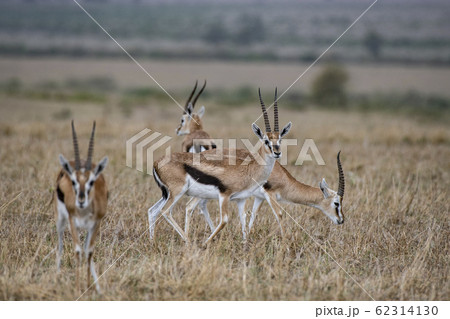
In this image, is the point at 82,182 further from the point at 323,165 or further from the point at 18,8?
the point at 18,8

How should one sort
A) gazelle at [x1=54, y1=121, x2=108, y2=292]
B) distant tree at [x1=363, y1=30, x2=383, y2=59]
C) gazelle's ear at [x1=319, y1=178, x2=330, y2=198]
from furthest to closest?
distant tree at [x1=363, y1=30, x2=383, y2=59] < gazelle's ear at [x1=319, y1=178, x2=330, y2=198] < gazelle at [x1=54, y1=121, x2=108, y2=292]

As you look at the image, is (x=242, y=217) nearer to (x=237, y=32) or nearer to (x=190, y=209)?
(x=190, y=209)

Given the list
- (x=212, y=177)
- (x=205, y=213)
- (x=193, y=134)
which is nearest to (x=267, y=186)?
(x=205, y=213)

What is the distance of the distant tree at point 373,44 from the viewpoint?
7431 cm

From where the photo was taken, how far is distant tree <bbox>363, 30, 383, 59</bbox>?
74312 mm

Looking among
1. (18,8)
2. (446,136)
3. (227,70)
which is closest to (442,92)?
(227,70)

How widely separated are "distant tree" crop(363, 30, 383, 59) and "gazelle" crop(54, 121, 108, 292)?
70.9 meters

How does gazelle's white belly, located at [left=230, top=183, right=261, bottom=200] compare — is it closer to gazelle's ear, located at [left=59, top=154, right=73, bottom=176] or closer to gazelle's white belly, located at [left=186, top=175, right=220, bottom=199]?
gazelle's white belly, located at [left=186, top=175, right=220, bottom=199]

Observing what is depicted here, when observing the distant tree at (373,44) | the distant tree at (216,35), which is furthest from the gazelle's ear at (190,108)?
the distant tree at (216,35)

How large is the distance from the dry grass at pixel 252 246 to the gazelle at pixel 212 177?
0.46 m

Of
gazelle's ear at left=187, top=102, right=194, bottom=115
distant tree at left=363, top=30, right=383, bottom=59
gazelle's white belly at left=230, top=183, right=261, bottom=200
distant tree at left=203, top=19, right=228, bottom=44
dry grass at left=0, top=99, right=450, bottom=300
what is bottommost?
dry grass at left=0, top=99, right=450, bottom=300

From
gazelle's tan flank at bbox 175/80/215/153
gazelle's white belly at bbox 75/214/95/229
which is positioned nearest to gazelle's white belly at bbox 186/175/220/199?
gazelle's white belly at bbox 75/214/95/229

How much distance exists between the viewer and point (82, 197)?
5383 millimetres
